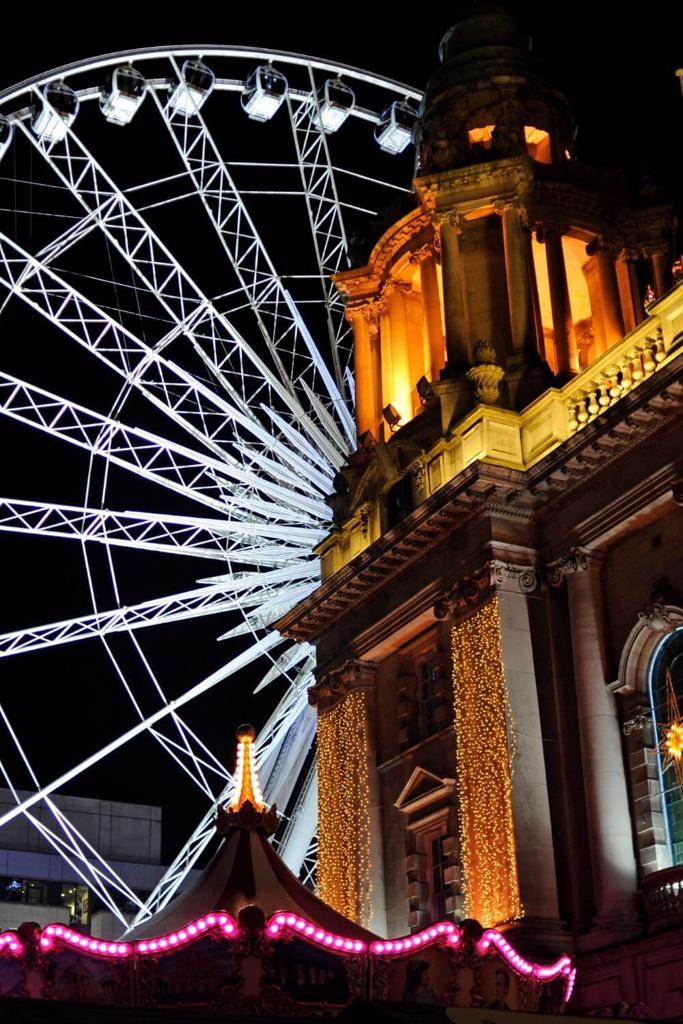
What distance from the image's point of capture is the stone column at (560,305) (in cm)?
3944

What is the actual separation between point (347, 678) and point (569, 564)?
26.8ft

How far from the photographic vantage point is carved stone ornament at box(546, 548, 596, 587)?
33031mm

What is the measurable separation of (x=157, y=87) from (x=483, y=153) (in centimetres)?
1086

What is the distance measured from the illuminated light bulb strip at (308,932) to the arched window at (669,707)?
6.80 m

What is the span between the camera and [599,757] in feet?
103

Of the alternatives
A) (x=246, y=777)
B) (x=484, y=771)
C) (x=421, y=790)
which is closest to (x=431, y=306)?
(x=421, y=790)

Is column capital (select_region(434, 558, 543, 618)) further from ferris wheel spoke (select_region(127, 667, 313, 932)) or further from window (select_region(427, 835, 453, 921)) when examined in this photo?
ferris wheel spoke (select_region(127, 667, 313, 932))

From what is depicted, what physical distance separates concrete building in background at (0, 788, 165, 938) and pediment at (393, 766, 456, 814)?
4031cm

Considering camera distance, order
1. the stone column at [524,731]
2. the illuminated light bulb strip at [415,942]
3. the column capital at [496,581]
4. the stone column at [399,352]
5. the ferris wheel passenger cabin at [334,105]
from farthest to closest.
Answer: the ferris wheel passenger cabin at [334,105] → the stone column at [399,352] → the column capital at [496,581] → the stone column at [524,731] → the illuminated light bulb strip at [415,942]

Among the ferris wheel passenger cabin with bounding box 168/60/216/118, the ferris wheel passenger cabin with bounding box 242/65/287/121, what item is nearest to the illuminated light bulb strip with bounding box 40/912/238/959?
the ferris wheel passenger cabin with bounding box 168/60/216/118

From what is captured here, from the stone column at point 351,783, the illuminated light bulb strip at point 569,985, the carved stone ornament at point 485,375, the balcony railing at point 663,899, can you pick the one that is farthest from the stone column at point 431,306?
the illuminated light bulb strip at point 569,985

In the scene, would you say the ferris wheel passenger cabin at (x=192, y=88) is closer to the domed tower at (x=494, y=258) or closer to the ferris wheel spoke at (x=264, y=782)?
the domed tower at (x=494, y=258)

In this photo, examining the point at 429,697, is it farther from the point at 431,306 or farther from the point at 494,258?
the point at 494,258

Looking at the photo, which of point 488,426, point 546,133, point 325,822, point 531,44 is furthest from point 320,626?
point 531,44
